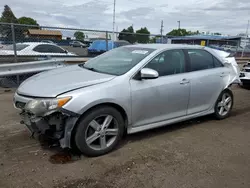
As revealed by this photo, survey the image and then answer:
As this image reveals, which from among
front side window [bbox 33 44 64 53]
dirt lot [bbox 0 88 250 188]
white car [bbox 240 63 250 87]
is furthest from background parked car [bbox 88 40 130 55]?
dirt lot [bbox 0 88 250 188]

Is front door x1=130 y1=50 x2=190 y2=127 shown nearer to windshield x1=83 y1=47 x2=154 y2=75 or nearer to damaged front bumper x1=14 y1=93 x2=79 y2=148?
windshield x1=83 y1=47 x2=154 y2=75

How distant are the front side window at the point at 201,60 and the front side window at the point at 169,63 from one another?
265mm

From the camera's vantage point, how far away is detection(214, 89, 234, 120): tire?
5306mm

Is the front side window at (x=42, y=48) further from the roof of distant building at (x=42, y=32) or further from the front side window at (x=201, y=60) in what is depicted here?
the front side window at (x=201, y=60)

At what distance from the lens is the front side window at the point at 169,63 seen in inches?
165

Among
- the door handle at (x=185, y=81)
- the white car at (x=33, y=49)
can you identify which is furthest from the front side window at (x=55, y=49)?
the door handle at (x=185, y=81)

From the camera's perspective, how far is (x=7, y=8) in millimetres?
73438

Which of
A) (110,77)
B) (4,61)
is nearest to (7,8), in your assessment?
Answer: (4,61)

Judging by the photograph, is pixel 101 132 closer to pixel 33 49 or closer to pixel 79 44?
pixel 33 49

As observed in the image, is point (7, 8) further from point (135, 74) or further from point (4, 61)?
point (135, 74)

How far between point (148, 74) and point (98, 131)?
3.73ft

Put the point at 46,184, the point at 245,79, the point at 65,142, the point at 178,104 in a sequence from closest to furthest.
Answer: the point at 46,184, the point at 65,142, the point at 178,104, the point at 245,79

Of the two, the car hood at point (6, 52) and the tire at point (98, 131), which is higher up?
the car hood at point (6, 52)

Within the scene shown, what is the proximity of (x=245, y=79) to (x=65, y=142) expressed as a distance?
7623 millimetres
